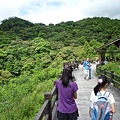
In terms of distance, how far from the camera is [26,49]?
3259cm

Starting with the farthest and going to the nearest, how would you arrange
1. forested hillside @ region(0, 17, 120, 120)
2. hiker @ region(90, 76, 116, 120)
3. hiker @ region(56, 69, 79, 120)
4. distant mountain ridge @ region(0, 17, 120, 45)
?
1. distant mountain ridge @ region(0, 17, 120, 45)
2. forested hillside @ region(0, 17, 120, 120)
3. hiker @ region(56, 69, 79, 120)
4. hiker @ region(90, 76, 116, 120)

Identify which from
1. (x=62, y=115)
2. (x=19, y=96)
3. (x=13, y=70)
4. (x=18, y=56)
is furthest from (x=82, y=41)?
(x=62, y=115)

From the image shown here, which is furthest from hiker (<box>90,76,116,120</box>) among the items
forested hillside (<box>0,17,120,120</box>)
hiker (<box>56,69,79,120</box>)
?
forested hillside (<box>0,17,120,120</box>)

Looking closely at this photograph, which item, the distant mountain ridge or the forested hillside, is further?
the distant mountain ridge

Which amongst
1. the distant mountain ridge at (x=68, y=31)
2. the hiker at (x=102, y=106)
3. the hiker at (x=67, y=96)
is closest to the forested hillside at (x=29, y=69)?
the distant mountain ridge at (x=68, y=31)

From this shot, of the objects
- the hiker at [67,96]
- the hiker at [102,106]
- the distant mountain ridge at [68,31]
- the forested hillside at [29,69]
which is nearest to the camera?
the hiker at [102,106]

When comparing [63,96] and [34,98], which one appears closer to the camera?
[63,96]

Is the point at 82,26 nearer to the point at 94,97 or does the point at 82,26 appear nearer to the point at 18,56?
the point at 18,56

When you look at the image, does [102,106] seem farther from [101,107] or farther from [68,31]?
[68,31]

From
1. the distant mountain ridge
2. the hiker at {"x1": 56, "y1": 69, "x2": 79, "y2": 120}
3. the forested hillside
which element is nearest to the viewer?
the hiker at {"x1": 56, "y1": 69, "x2": 79, "y2": 120}

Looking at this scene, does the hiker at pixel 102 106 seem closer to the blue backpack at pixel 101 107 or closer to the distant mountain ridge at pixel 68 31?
the blue backpack at pixel 101 107

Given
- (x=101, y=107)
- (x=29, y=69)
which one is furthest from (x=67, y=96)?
(x=29, y=69)

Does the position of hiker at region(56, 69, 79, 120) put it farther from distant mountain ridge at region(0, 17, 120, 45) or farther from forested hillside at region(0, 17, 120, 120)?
distant mountain ridge at region(0, 17, 120, 45)

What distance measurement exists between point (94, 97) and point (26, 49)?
30.8 meters
